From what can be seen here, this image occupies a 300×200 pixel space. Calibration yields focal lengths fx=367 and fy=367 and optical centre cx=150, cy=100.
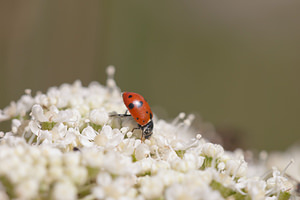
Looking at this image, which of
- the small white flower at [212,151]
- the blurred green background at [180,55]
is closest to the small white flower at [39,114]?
the small white flower at [212,151]

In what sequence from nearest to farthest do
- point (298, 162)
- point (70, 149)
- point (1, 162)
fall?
point (1, 162) → point (70, 149) → point (298, 162)

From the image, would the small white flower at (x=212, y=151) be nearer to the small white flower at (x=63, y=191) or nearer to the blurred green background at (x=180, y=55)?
the small white flower at (x=63, y=191)

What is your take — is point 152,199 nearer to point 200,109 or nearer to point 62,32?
point 62,32

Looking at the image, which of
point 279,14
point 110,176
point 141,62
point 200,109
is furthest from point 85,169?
point 279,14

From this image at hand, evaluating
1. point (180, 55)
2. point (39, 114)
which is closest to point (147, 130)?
point (39, 114)

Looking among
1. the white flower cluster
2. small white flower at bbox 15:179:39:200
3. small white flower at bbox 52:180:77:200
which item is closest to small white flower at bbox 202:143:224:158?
A: the white flower cluster
